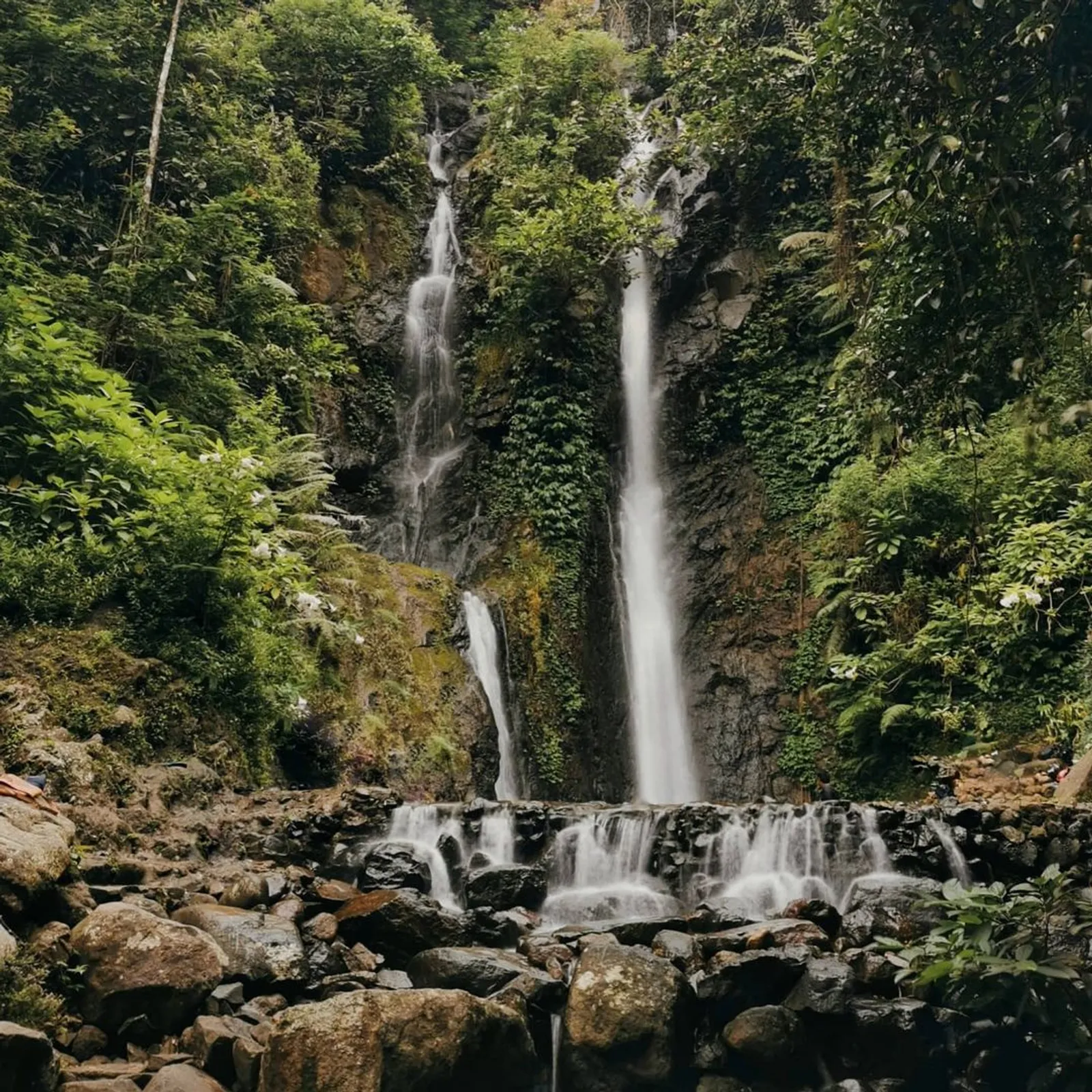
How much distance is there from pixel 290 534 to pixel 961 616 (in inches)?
353

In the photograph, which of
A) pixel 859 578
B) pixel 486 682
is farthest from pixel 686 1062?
pixel 859 578

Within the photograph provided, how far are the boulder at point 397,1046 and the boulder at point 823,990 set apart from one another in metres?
1.80

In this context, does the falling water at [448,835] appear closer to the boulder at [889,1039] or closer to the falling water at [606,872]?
the falling water at [606,872]

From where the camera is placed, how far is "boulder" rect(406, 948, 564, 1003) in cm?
554

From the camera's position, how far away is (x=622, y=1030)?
5.24 metres

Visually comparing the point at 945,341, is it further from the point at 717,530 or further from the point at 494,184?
the point at 494,184

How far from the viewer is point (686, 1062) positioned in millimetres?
5418

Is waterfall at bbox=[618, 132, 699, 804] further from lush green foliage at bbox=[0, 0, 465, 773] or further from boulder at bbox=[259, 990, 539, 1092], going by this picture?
boulder at bbox=[259, 990, 539, 1092]

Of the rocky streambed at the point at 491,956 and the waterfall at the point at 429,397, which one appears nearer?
the rocky streambed at the point at 491,956

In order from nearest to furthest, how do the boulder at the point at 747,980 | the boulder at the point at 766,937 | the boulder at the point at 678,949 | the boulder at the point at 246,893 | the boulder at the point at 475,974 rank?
1. the boulder at the point at 475,974
2. the boulder at the point at 747,980
3. the boulder at the point at 678,949
4. the boulder at the point at 766,937
5. the boulder at the point at 246,893

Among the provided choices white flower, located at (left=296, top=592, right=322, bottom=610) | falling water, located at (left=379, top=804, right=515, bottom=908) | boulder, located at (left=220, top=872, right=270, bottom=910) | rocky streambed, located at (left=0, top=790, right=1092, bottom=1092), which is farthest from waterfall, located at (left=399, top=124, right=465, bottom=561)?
boulder, located at (left=220, top=872, right=270, bottom=910)

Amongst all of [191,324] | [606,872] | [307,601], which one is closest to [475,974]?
[606,872]

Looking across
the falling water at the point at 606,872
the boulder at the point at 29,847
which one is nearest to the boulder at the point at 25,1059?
the boulder at the point at 29,847

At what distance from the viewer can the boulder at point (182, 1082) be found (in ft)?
13.2
